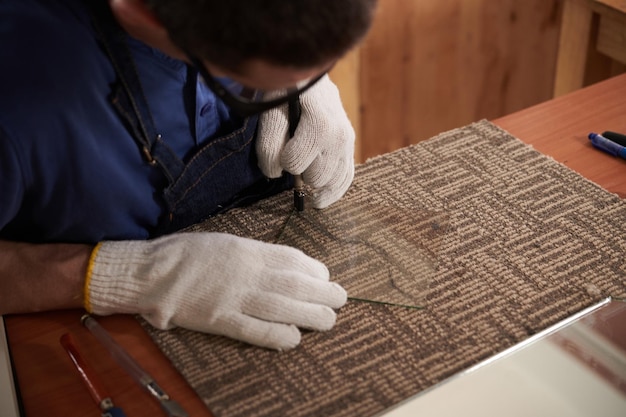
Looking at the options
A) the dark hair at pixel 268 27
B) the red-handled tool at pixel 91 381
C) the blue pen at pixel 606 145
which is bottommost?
the red-handled tool at pixel 91 381

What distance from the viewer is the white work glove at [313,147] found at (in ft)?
3.78

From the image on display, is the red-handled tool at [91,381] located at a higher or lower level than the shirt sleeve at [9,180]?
lower

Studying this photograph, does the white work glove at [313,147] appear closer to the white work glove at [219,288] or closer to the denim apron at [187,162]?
the denim apron at [187,162]

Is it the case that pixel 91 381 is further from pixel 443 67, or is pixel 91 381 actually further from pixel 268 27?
pixel 443 67

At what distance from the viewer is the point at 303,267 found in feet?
3.27

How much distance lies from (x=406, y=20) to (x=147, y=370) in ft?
5.08

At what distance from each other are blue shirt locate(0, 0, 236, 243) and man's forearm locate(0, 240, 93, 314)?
4 centimetres

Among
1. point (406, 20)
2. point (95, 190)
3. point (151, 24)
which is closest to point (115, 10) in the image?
point (151, 24)

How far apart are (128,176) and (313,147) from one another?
0.92 ft

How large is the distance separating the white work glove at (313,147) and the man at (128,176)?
0.09 meters

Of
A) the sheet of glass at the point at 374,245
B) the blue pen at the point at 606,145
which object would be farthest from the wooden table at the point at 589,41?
the sheet of glass at the point at 374,245

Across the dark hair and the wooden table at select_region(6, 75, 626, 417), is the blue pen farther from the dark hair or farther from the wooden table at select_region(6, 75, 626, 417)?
the dark hair

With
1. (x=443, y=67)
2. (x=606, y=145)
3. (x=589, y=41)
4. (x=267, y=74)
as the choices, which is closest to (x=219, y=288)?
(x=267, y=74)

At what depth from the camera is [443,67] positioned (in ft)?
7.79
